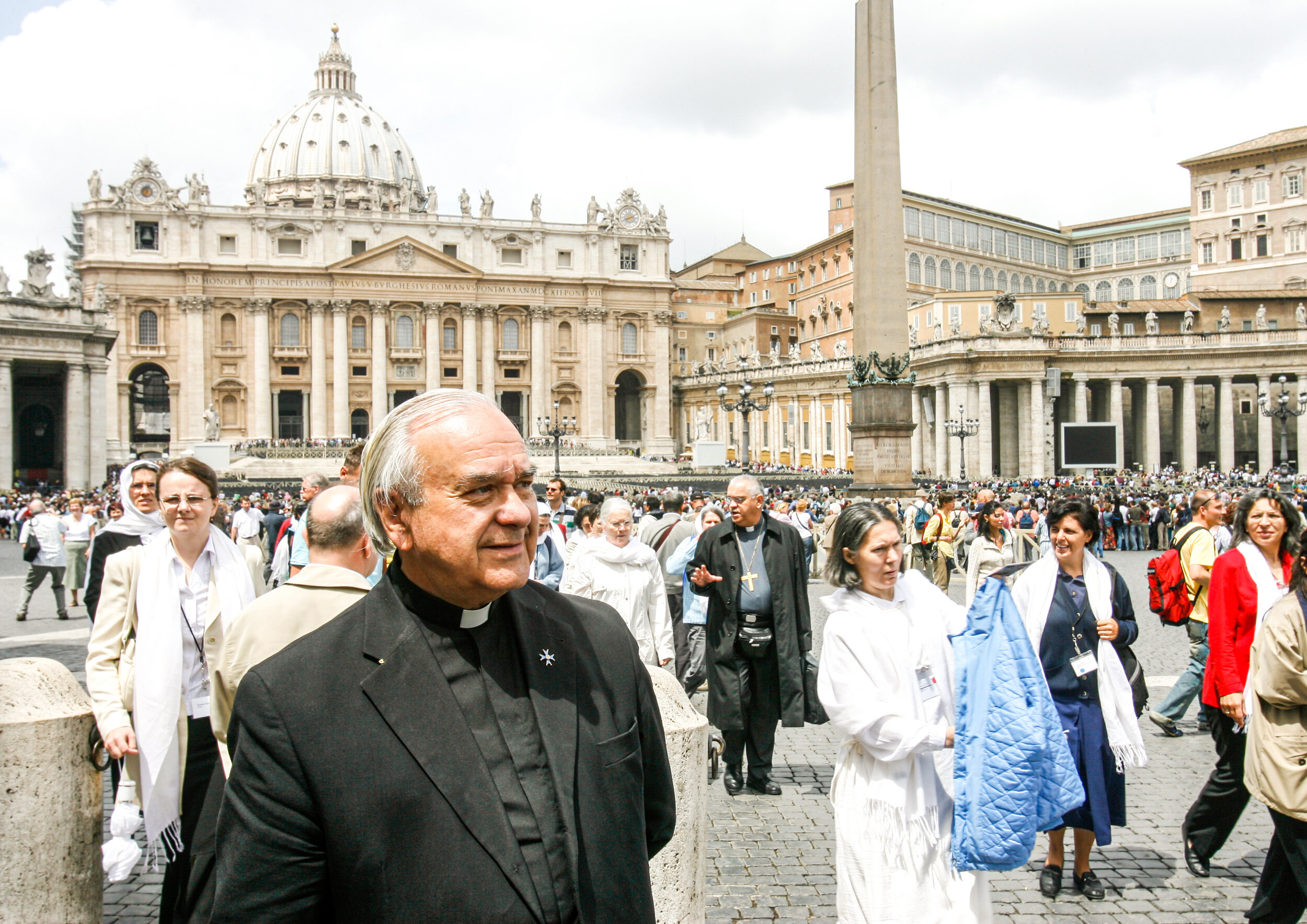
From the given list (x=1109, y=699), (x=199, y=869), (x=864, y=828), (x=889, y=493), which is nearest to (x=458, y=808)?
(x=199, y=869)

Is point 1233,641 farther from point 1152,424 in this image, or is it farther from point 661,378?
point 661,378

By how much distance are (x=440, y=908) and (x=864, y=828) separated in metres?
2.27

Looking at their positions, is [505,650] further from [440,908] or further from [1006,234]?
[1006,234]

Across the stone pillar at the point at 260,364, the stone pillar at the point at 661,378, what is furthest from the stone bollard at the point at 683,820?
the stone pillar at the point at 661,378

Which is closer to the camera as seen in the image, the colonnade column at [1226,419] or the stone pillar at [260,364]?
the colonnade column at [1226,419]

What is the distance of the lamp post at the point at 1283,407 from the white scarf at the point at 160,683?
3599 centimetres

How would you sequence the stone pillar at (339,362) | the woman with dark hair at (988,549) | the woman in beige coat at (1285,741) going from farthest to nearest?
the stone pillar at (339,362) < the woman with dark hair at (988,549) < the woman in beige coat at (1285,741)

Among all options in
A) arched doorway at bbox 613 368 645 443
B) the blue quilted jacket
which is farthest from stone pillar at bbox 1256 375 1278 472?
the blue quilted jacket

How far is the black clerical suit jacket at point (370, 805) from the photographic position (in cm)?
158

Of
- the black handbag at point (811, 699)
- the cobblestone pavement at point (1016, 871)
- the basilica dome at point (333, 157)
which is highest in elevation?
the basilica dome at point (333, 157)

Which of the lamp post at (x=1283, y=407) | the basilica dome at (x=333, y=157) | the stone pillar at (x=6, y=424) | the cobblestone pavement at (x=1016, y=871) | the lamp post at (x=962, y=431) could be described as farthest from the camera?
the basilica dome at (x=333, y=157)

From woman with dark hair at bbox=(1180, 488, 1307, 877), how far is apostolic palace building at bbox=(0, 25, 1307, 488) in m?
39.1

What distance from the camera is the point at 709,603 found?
20.4ft

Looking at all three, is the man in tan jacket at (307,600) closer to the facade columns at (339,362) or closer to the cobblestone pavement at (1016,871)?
the cobblestone pavement at (1016,871)
